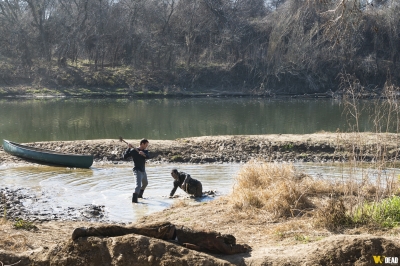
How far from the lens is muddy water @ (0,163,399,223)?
44.7ft

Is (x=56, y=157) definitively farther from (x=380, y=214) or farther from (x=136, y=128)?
(x=380, y=214)

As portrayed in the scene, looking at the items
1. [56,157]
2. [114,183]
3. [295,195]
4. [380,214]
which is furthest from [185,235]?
[56,157]

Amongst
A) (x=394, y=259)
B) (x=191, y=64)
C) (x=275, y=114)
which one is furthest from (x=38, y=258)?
(x=191, y=64)

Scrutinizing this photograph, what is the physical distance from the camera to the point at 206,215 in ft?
37.4

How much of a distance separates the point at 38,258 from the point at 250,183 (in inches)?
249

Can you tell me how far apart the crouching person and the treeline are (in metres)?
49.3

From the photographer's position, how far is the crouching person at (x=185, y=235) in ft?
23.6

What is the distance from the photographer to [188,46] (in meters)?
63.2

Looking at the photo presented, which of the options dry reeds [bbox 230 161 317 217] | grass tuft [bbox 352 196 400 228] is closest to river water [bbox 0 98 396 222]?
dry reeds [bbox 230 161 317 217]

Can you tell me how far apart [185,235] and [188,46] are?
187ft

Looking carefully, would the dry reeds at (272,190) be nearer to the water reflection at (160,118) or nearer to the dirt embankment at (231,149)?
the dirt embankment at (231,149)

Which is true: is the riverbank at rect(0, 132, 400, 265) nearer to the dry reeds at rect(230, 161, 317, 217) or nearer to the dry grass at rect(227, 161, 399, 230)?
the dry grass at rect(227, 161, 399, 230)

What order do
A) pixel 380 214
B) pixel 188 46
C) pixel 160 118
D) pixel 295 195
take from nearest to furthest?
pixel 380 214
pixel 295 195
pixel 160 118
pixel 188 46

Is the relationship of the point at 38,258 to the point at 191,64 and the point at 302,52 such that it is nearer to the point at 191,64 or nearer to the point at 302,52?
the point at 302,52
